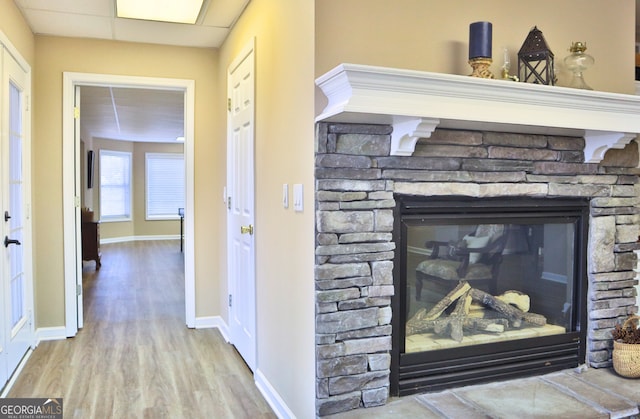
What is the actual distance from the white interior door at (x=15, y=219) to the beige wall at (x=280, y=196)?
144cm

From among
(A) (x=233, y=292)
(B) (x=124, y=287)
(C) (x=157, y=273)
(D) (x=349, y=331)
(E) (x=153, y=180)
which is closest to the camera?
(D) (x=349, y=331)

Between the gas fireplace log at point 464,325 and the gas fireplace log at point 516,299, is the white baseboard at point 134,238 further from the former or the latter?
the gas fireplace log at point 516,299

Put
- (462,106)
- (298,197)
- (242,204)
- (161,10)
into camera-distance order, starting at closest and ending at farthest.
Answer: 1. (462,106)
2. (298,197)
3. (161,10)
4. (242,204)

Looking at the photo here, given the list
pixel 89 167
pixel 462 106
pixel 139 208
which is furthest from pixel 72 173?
pixel 139 208

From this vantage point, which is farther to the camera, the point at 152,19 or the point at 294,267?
the point at 152,19

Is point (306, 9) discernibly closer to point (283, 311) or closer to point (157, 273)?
point (283, 311)

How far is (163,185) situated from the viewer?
1119cm

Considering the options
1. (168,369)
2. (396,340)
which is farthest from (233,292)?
(396,340)

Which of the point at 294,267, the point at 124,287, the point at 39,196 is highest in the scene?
the point at 39,196

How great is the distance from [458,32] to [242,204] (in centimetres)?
174

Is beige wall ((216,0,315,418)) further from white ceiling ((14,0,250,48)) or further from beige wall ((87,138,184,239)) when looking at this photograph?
A: beige wall ((87,138,184,239))

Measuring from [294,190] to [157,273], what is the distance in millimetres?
5075

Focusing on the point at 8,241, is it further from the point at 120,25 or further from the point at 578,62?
the point at 578,62

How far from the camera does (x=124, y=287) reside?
5875 millimetres
